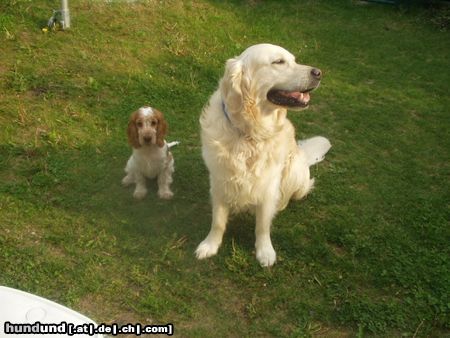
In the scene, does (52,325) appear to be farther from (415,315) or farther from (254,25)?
(254,25)

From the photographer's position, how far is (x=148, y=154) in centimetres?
362

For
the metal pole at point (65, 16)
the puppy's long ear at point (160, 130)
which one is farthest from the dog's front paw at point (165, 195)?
the metal pole at point (65, 16)

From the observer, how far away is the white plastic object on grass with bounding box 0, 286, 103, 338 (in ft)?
5.09

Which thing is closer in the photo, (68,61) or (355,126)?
(355,126)

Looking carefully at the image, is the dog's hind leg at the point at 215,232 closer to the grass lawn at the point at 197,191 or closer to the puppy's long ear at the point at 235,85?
the grass lawn at the point at 197,191

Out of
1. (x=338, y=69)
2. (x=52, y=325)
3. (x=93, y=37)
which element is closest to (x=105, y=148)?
(x=93, y=37)

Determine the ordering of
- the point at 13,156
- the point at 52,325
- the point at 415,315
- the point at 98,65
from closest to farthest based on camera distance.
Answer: the point at 52,325
the point at 415,315
the point at 13,156
the point at 98,65

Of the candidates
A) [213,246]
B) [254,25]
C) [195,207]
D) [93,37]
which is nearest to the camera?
[213,246]

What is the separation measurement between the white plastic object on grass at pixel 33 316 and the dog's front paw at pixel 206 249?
5.00 feet

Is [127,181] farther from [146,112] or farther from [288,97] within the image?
[288,97]

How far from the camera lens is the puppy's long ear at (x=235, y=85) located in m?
2.62

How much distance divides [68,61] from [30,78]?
56 cm

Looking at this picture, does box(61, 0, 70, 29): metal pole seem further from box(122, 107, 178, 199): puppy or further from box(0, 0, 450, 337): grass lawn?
box(122, 107, 178, 199): puppy

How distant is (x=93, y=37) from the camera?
5.96 meters
